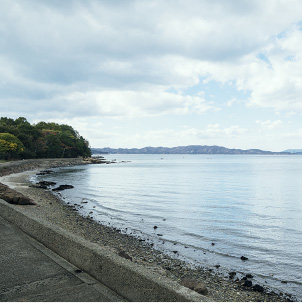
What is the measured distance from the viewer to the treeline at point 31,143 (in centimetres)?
8319

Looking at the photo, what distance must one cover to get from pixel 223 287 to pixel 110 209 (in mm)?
15647

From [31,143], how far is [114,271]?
103 meters

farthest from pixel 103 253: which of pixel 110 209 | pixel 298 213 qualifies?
pixel 298 213

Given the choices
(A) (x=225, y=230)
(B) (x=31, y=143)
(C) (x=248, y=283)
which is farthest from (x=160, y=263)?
(B) (x=31, y=143)

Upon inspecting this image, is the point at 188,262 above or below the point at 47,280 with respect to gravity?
below

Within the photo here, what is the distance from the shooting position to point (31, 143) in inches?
3890

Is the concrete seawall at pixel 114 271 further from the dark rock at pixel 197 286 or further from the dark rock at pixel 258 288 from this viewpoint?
the dark rock at pixel 258 288

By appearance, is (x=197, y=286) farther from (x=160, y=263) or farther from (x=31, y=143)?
(x=31, y=143)

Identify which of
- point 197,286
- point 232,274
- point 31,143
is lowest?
point 232,274

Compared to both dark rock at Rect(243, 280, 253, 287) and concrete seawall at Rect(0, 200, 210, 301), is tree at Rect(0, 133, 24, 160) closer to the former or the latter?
concrete seawall at Rect(0, 200, 210, 301)

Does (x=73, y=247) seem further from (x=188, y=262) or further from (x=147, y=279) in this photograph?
(x=188, y=262)

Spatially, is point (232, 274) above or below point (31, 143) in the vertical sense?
below

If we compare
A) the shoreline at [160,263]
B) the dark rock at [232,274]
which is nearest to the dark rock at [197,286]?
the shoreline at [160,263]

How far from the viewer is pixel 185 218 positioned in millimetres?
19891
